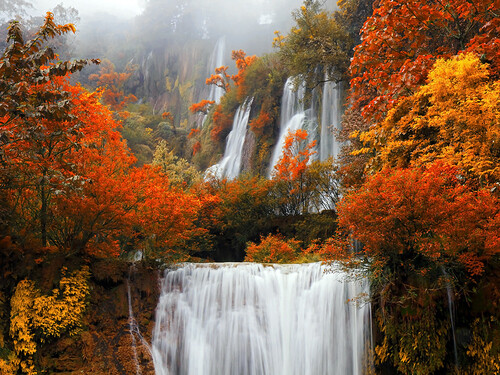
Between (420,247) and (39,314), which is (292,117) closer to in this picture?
(420,247)

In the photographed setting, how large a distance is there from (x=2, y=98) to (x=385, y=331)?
26.6ft

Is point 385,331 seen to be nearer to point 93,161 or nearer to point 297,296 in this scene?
point 297,296

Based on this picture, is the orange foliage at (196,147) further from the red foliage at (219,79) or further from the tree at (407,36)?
the tree at (407,36)

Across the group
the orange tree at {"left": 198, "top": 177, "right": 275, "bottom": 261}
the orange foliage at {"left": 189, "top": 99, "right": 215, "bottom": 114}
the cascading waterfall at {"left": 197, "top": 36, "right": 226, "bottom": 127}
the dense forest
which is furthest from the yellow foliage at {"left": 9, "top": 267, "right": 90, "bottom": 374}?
the cascading waterfall at {"left": 197, "top": 36, "right": 226, "bottom": 127}

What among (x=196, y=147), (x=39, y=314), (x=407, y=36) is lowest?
(x=39, y=314)

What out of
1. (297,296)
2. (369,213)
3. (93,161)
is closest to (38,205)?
(93,161)

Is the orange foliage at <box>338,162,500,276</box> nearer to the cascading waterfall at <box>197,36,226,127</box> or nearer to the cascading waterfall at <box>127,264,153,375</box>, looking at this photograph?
the cascading waterfall at <box>127,264,153,375</box>

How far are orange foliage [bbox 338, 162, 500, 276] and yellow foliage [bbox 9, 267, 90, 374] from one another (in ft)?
20.2

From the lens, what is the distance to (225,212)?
684 inches

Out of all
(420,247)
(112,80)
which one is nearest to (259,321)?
(420,247)

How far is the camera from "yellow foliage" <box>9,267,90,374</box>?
759 centimetres

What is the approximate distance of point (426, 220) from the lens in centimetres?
652

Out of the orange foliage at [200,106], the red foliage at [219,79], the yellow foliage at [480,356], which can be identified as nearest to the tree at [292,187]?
the yellow foliage at [480,356]

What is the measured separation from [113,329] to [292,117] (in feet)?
61.5
